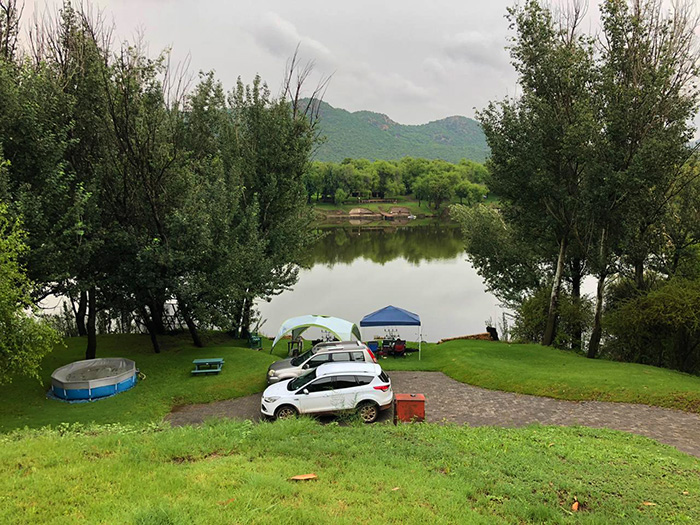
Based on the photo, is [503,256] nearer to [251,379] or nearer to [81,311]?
[251,379]

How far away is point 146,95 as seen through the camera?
19.5 metres

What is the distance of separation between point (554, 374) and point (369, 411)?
855cm

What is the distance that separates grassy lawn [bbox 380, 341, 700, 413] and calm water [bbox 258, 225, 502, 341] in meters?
6.74

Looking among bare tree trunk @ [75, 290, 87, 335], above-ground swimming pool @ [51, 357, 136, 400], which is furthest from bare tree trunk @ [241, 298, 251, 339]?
above-ground swimming pool @ [51, 357, 136, 400]

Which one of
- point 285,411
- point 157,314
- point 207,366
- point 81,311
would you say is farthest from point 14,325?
point 157,314

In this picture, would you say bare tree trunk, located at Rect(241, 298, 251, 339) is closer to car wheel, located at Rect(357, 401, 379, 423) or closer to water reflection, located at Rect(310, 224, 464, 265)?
car wheel, located at Rect(357, 401, 379, 423)

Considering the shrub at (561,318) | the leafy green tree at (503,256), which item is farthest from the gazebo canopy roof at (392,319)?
the leafy green tree at (503,256)

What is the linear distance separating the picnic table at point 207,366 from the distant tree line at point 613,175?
17.2 meters

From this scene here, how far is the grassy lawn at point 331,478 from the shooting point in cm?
552

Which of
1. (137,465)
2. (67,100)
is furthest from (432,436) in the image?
(67,100)

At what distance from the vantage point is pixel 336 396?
41.7ft

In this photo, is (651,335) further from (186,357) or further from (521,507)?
(186,357)

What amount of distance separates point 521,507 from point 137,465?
6094mm

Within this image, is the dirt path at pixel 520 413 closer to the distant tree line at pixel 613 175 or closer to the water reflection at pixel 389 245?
the distant tree line at pixel 613 175
